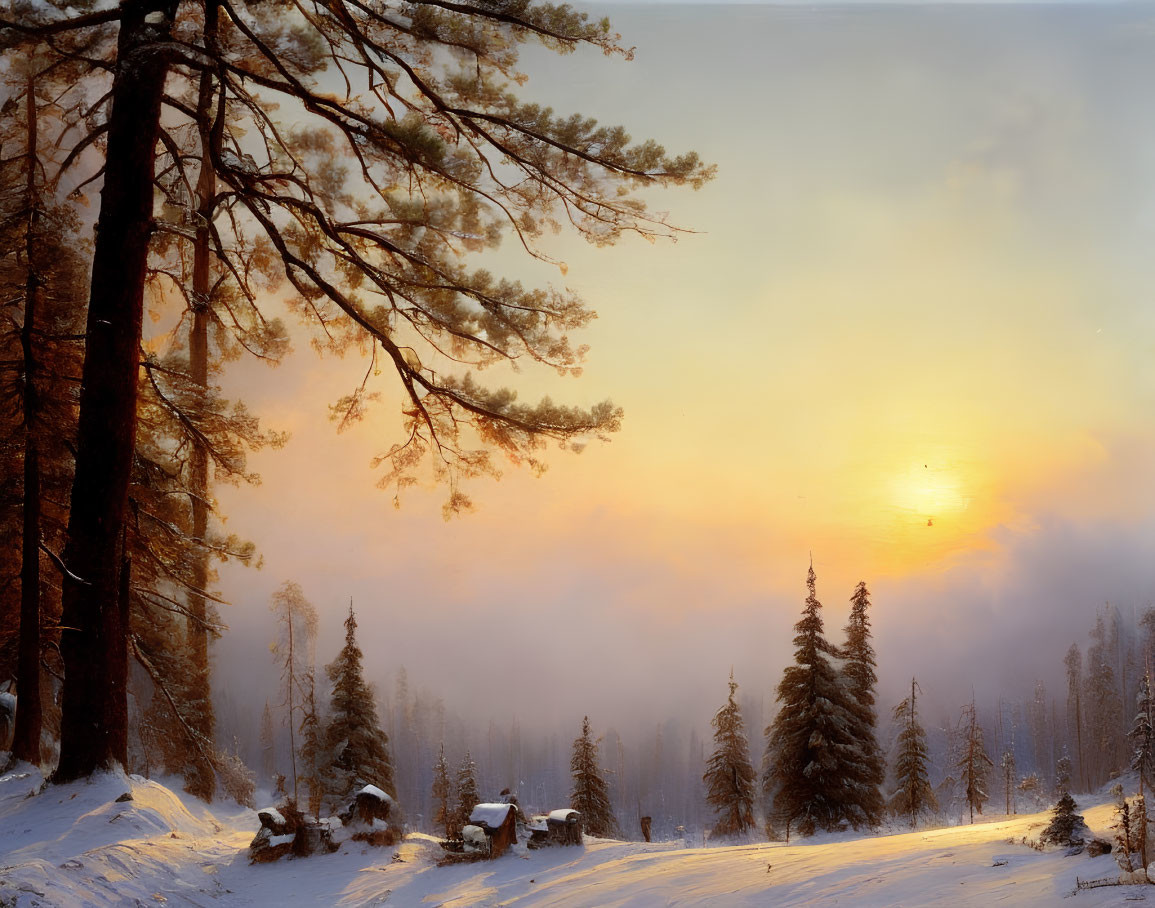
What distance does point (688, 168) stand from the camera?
937 cm

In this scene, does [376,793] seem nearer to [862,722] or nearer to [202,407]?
[202,407]

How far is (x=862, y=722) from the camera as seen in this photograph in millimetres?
22672

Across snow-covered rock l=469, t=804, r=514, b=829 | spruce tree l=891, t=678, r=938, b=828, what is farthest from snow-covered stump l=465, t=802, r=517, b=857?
spruce tree l=891, t=678, r=938, b=828

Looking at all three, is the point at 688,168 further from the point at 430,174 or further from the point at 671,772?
the point at 671,772

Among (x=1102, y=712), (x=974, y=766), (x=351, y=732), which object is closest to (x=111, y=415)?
(x=351, y=732)

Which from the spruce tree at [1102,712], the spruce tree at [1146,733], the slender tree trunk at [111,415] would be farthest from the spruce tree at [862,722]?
the spruce tree at [1102,712]

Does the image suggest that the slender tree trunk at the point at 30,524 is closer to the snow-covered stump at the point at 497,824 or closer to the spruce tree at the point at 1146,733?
the snow-covered stump at the point at 497,824

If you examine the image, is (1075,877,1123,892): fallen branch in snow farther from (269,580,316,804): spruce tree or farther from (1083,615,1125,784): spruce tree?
(1083,615,1125,784): spruce tree

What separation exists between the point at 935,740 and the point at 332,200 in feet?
512

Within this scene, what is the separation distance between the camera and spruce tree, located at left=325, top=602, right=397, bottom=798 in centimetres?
2266

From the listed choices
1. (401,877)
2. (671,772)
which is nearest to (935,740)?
(671,772)

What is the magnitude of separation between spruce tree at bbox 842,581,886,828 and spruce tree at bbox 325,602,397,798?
14111mm

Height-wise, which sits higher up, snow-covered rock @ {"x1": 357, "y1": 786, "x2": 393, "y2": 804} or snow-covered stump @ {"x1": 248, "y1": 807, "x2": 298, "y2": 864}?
snow-covered rock @ {"x1": 357, "y1": 786, "x2": 393, "y2": 804}

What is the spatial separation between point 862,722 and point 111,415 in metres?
22.2
